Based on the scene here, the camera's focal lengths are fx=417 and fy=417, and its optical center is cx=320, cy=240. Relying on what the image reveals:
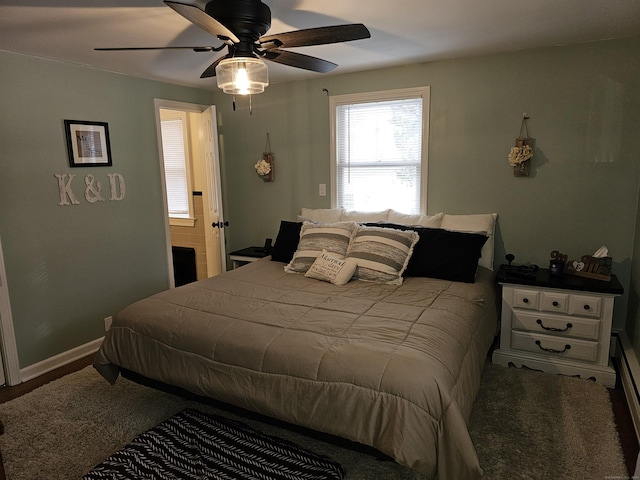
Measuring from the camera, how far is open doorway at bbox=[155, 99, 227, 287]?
4414 mm

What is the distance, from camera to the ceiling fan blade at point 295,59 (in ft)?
7.20

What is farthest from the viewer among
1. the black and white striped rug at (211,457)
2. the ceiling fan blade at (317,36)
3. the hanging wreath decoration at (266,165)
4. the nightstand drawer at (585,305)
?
the hanging wreath decoration at (266,165)

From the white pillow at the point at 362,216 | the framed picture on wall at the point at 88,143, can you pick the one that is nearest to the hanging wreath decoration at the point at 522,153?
the white pillow at the point at 362,216

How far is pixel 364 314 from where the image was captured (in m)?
2.36

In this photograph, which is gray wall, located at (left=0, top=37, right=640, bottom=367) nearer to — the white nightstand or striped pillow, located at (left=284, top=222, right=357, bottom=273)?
the white nightstand

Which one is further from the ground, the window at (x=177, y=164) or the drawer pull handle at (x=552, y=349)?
the window at (x=177, y=164)

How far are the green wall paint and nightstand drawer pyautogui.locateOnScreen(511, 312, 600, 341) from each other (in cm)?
324

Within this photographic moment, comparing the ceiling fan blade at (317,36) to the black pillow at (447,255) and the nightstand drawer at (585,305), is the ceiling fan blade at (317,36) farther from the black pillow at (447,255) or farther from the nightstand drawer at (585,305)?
the nightstand drawer at (585,305)

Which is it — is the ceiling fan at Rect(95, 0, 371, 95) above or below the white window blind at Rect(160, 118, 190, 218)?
above

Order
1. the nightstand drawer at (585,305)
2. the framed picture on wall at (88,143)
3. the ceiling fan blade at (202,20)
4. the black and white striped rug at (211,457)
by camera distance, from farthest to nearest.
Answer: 1. the framed picture on wall at (88,143)
2. the nightstand drawer at (585,305)
3. the black and white striped rug at (211,457)
4. the ceiling fan blade at (202,20)

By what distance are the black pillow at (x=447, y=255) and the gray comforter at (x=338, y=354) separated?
15 cm

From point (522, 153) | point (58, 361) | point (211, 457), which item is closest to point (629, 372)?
point (522, 153)

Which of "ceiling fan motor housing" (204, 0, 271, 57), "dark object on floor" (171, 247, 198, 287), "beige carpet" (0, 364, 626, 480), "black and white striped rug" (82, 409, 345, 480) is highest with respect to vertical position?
"ceiling fan motor housing" (204, 0, 271, 57)

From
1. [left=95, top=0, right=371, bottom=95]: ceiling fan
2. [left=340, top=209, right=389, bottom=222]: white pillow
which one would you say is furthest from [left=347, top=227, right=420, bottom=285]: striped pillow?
[left=95, top=0, right=371, bottom=95]: ceiling fan
